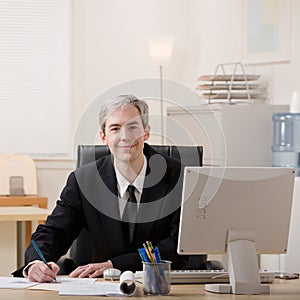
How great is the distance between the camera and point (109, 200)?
303 cm

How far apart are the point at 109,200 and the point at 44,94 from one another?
9.96 ft

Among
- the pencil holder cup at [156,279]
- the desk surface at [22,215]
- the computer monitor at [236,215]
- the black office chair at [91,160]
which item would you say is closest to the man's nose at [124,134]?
the black office chair at [91,160]

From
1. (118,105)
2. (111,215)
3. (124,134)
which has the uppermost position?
(118,105)

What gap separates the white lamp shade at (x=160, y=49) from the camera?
5539mm

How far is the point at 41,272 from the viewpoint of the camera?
2598 mm

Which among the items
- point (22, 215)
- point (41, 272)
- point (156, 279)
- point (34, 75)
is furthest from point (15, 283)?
point (34, 75)

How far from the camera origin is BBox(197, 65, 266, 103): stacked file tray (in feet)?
15.7

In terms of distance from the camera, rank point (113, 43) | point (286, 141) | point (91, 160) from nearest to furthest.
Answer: point (91, 160)
point (286, 141)
point (113, 43)

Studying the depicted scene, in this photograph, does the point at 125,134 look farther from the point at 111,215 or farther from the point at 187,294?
the point at 187,294

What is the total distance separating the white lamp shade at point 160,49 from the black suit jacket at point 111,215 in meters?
2.53

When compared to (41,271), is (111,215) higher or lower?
higher

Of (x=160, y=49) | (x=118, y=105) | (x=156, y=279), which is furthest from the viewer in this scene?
(x=160, y=49)

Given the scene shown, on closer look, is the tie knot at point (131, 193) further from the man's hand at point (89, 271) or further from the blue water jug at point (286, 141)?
the blue water jug at point (286, 141)

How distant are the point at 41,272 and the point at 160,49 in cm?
319
